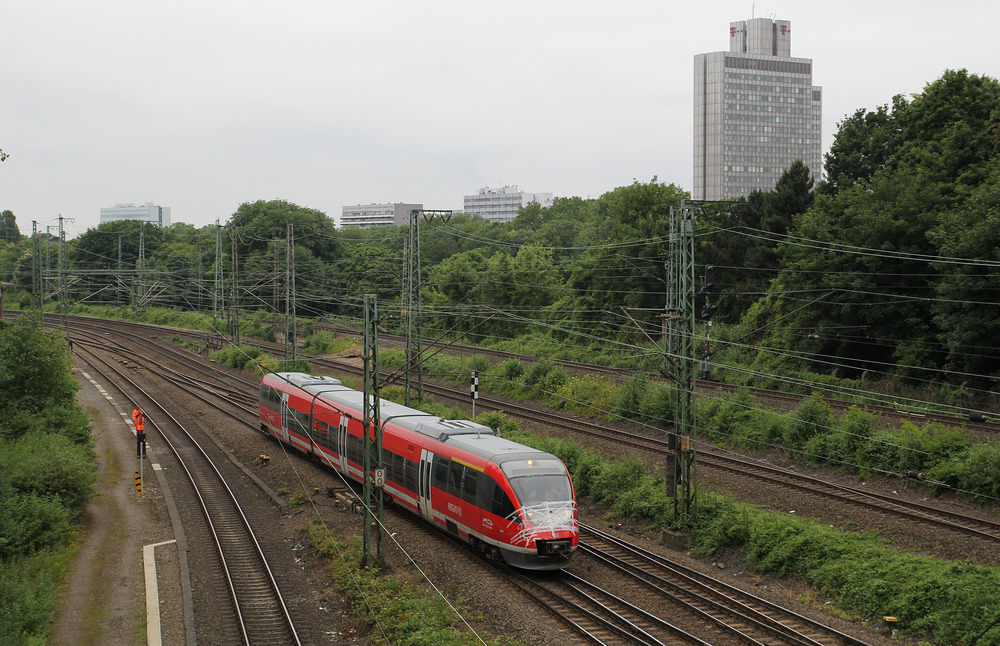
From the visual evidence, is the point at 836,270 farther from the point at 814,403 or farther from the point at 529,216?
the point at 529,216

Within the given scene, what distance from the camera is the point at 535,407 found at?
38719 mm

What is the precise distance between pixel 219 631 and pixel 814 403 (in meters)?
21.2

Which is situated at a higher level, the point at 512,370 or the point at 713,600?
the point at 512,370

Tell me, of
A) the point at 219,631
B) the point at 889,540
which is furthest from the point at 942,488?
the point at 219,631

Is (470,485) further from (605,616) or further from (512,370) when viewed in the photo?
(512,370)

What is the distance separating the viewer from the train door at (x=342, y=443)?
81.3ft

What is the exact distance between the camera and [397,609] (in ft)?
48.9

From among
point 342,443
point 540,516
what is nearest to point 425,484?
point 540,516

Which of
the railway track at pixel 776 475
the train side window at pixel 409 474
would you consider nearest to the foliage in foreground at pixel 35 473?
the train side window at pixel 409 474

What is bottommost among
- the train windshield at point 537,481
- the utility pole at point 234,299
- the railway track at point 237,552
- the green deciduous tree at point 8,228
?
the railway track at point 237,552

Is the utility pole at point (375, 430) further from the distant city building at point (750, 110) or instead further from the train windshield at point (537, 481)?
the distant city building at point (750, 110)

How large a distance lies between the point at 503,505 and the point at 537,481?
95 cm

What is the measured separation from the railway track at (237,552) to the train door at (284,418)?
2883 mm

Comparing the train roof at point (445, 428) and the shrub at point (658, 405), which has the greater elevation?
the train roof at point (445, 428)
